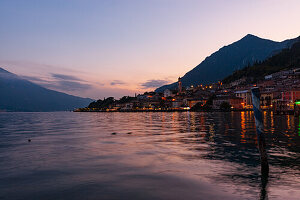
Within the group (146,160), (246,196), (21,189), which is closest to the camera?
(246,196)

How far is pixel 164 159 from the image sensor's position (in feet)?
51.7

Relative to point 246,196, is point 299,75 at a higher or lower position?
higher

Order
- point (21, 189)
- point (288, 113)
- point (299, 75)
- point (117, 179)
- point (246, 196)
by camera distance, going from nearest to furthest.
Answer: point (246, 196) < point (21, 189) < point (117, 179) < point (288, 113) < point (299, 75)

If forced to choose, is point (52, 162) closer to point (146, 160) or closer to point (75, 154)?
point (75, 154)

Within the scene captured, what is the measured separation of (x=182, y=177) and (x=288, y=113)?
107 m

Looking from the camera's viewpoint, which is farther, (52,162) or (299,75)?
(299,75)

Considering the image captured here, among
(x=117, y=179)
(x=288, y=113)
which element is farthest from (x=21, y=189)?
(x=288, y=113)

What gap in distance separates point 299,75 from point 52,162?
212597mm

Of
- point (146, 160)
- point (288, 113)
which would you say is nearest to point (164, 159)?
point (146, 160)

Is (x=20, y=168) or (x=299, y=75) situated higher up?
(x=299, y=75)

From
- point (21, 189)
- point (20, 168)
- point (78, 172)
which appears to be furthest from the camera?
point (20, 168)

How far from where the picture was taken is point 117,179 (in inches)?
453

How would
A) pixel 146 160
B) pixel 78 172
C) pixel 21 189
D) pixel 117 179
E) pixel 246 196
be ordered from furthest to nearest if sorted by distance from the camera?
pixel 146 160, pixel 78 172, pixel 117 179, pixel 21 189, pixel 246 196

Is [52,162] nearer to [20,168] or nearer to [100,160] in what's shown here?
[20,168]
